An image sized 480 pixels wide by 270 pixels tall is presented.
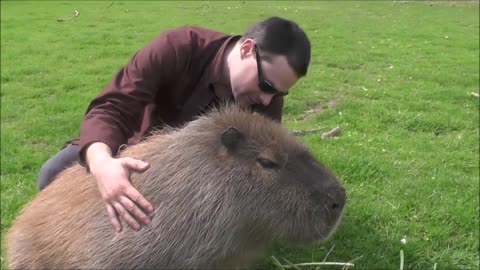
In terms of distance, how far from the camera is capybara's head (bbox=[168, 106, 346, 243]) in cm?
240

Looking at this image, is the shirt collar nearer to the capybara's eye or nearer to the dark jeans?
the capybara's eye

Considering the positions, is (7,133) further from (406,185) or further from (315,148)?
(406,185)

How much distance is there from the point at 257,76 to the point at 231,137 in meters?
0.44

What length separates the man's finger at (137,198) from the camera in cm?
217

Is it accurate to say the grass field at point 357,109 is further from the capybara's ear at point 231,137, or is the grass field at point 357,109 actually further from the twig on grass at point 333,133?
the capybara's ear at point 231,137

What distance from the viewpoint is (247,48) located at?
2760 mm

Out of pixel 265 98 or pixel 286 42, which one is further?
pixel 265 98

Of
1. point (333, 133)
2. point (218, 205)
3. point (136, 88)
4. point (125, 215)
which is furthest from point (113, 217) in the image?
point (333, 133)

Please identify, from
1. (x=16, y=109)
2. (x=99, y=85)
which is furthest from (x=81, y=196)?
(x=99, y=85)

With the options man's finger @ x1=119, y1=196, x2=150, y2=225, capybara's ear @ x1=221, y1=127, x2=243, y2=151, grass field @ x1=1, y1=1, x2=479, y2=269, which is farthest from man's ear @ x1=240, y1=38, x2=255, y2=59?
grass field @ x1=1, y1=1, x2=479, y2=269

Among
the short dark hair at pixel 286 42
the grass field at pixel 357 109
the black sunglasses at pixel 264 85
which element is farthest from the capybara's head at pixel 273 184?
the grass field at pixel 357 109

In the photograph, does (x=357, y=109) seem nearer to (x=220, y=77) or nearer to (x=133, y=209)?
(x=220, y=77)

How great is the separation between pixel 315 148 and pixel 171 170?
9.12 feet

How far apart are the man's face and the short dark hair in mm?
27
